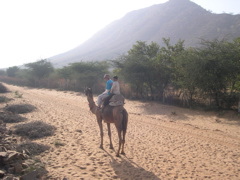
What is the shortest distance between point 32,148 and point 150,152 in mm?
4123

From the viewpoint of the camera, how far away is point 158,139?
376 inches

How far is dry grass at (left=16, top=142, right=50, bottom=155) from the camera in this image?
22.8 feet

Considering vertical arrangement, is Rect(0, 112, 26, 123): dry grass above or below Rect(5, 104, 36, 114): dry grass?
below

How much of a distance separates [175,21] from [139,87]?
92538mm

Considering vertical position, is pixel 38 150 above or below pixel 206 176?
above

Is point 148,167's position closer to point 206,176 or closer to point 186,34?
point 206,176

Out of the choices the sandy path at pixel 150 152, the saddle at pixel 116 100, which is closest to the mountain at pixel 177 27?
the sandy path at pixel 150 152

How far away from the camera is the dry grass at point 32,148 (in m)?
6.94

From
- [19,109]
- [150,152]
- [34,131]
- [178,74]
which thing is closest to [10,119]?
[19,109]

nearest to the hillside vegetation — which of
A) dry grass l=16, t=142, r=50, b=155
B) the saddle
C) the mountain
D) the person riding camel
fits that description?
the person riding camel

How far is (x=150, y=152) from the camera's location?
781 centimetres

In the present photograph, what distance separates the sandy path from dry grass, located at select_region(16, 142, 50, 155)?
26cm

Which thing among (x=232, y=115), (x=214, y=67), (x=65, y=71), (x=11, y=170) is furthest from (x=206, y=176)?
(x=65, y=71)

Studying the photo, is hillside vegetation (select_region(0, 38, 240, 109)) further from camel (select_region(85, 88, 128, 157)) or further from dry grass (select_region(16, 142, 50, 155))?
dry grass (select_region(16, 142, 50, 155))
